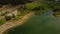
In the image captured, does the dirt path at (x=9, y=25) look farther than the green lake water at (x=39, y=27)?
Yes

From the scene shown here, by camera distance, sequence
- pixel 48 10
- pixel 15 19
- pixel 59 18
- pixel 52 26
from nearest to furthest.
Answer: pixel 52 26, pixel 15 19, pixel 59 18, pixel 48 10

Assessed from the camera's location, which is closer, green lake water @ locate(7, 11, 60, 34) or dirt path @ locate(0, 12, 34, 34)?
green lake water @ locate(7, 11, 60, 34)

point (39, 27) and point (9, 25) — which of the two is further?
point (9, 25)

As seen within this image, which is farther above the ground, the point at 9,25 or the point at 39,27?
the point at 9,25

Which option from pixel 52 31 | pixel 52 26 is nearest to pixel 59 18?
pixel 52 26

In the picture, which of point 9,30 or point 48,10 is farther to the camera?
point 48,10

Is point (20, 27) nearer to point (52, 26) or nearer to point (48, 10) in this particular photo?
point (52, 26)

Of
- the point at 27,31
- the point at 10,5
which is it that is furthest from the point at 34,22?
the point at 10,5

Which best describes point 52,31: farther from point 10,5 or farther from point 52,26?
point 10,5

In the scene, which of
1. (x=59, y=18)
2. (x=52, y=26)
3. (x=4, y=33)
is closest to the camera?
(x=4, y=33)
